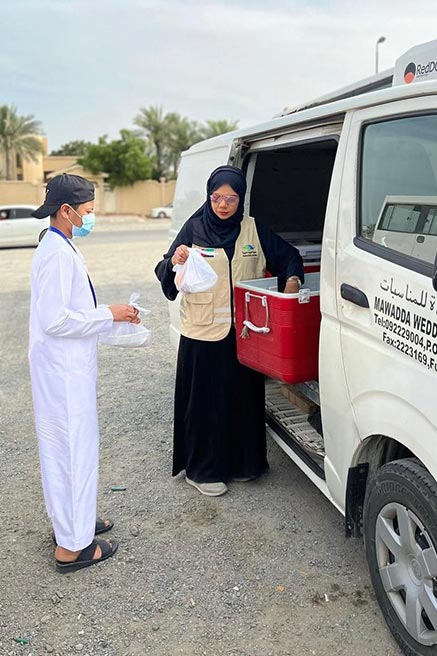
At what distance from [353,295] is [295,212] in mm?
2716

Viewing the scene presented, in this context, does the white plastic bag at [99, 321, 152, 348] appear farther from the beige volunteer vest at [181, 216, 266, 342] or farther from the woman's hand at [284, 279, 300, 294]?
the woman's hand at [284, 279, 300, 294]

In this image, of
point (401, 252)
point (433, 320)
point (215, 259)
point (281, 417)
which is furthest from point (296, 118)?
point (281, 417)

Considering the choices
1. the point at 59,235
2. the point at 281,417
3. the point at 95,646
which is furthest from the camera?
the point at 281,417

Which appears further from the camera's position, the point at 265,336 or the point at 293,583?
the point at 265,336

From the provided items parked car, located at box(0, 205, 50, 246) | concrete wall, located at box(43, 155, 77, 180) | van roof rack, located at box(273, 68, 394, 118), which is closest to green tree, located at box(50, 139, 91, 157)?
concrete wall, located at box(43, 155, 77, 180)

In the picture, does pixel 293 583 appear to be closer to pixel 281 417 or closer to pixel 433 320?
pixel 281 417

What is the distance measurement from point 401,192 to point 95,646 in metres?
2.28

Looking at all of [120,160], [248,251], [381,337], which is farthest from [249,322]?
[120,160]

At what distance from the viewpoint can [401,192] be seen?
253cm

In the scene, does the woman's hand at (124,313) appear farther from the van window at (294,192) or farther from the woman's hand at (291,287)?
the van window at (294,192)

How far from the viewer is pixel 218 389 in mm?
3963

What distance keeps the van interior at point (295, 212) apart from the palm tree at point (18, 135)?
49473 mm

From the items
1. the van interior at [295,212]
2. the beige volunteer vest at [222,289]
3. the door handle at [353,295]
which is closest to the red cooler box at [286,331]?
the beige volunteer vest at [222,289]

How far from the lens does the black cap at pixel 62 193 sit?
297 cm
